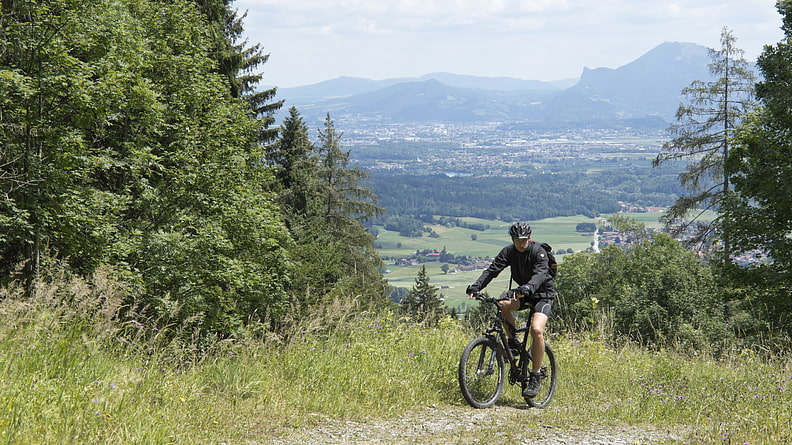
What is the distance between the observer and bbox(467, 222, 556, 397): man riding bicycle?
606 cm

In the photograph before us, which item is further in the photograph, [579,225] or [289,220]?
[579,225]

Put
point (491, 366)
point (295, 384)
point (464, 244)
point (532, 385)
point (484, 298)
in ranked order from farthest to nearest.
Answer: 1. point (464, 244)
2. point (532, 385)
3. point (491, 366)
4. point (484, 298)
5. point (295, 384)

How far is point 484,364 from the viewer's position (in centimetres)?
627

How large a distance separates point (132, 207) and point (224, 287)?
14.3 ft

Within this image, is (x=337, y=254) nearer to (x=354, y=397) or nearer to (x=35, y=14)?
(x=35, y=14)

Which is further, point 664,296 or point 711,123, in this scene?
point 664,296

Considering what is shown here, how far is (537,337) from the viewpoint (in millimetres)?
6184

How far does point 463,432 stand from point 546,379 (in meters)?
2.24

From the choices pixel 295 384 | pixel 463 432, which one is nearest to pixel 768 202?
pixel 463 432

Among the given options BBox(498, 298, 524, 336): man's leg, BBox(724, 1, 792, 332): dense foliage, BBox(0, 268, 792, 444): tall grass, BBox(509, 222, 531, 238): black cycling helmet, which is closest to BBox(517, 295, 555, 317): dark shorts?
BBox(498, 298, 524, 336): man's leg

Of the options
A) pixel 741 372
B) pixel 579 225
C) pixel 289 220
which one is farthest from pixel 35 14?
pixel 579 225

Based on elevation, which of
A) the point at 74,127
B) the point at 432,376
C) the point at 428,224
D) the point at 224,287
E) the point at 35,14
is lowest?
the point at 428,224

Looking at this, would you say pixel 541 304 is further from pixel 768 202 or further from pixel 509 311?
pixel 768 202

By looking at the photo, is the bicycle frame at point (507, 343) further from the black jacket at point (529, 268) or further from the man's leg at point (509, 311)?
the black jacket at point (529, 268)
